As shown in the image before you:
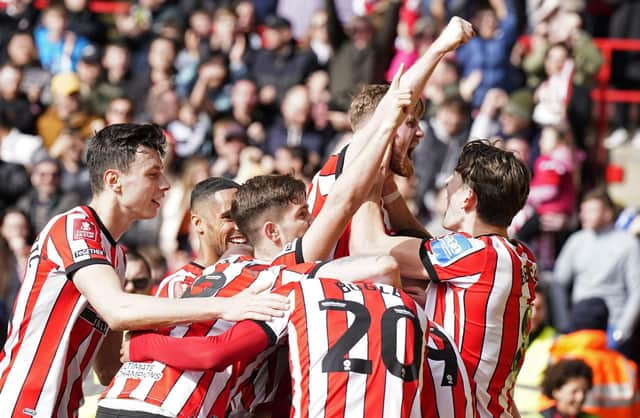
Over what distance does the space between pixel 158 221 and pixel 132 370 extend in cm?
725

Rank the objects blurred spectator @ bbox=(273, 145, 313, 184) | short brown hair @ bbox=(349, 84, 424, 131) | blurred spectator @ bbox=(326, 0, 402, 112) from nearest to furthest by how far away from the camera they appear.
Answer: short brown hair @ bbox=(349, 84, 424, 131)
blurred spectator @ bbox=(273, 145, 313, 184)
blurred spectator @ bbox=(326, 0, 402, 112)

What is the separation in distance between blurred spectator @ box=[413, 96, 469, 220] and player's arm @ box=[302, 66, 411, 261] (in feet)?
22.1

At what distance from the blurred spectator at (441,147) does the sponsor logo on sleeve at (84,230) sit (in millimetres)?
6851

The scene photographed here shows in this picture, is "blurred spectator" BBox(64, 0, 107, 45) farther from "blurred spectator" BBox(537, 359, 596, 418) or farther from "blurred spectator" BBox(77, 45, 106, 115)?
"blurred spectator" BBox(537, 359, 596, 418)

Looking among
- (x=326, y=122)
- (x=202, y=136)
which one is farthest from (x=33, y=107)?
(x=326, y=122)

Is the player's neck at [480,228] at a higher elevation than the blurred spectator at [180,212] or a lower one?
lower

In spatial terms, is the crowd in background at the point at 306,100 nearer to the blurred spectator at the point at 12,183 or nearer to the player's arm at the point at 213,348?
the blurred spectator at the point at 12,183

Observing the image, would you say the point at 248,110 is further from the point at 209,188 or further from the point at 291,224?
the point at 291,224

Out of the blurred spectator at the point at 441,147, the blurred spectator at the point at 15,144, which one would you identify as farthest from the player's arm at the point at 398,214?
the blurred spectator at the point at 15,144

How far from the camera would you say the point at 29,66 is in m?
14.5

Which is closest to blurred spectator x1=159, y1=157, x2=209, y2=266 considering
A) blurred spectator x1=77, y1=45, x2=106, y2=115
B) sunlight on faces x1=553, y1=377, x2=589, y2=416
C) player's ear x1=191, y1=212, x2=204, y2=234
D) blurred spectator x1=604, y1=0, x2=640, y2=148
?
blurred spectator x1=77, y1=45, x2=106, y2=115

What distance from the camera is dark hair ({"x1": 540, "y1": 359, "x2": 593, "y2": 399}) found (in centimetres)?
796

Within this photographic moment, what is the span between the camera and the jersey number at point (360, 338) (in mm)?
4461

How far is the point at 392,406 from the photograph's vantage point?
14.5ft
